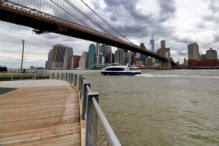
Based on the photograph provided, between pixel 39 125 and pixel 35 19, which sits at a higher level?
pixel 35 19

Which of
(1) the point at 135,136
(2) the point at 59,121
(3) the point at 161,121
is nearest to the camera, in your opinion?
(2) the point at 59,121

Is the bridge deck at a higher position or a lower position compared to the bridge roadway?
lower

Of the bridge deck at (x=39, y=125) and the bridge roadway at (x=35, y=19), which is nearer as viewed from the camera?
the bridge deck at (x=39, y=125)

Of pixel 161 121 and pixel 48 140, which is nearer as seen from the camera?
pixel 48 140

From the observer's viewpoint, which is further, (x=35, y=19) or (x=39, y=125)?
(x=35, y=19)

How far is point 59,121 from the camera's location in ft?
12.0

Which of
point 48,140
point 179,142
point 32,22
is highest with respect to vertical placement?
point 32,22

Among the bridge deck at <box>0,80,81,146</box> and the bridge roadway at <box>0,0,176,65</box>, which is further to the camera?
the bridge roadway at <box>0,0,176,65</box>

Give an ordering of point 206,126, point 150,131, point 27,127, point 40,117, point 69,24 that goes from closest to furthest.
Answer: point 27,127 → point 40,117 → point 150,131 → point 206,126 → point 69,24

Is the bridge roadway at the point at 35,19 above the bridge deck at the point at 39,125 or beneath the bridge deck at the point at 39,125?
above

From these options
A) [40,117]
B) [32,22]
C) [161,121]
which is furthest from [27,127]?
[32,22]

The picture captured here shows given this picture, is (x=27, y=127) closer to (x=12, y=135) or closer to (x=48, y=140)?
(x=12, y=135)

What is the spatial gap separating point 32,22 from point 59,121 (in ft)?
Answer: 118

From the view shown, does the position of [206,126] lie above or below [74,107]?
below
